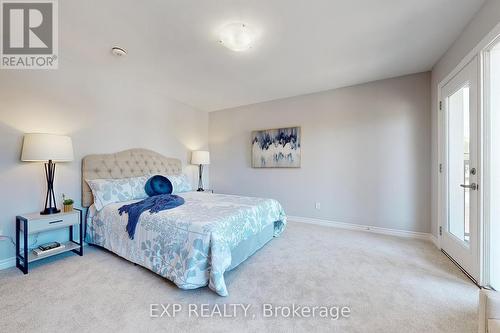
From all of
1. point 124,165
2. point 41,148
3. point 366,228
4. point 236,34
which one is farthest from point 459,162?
point 41,148

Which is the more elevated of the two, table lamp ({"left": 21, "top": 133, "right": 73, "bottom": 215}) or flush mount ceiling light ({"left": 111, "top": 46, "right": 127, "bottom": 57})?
flush mount ceiling light ({"left": 111, "top": 46, "right": 127, "bottom": 57})

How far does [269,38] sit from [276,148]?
230 cm

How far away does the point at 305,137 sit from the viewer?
402 cm

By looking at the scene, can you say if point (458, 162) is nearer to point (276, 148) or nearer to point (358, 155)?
point (358, 155)

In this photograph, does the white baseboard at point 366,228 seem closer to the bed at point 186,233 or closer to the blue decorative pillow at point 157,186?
the bed at point 186,233

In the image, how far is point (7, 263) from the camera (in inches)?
89.3

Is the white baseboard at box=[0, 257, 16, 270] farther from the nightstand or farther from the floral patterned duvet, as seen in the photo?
the floral patterned duvet

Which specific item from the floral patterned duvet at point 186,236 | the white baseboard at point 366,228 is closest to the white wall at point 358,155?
the white baseboard at point 366,228

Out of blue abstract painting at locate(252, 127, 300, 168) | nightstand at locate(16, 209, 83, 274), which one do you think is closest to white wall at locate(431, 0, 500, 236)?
blue abstract painting at locate(252, 127, 300, 168)

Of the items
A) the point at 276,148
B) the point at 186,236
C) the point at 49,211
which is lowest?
the point at 186,236

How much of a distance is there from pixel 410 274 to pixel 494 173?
1192 millimetres

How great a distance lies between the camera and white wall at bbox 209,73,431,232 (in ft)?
10.4

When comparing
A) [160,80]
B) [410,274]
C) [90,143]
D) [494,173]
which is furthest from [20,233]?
[494,173]

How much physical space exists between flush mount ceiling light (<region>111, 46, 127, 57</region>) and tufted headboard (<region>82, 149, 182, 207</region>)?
1430mm
